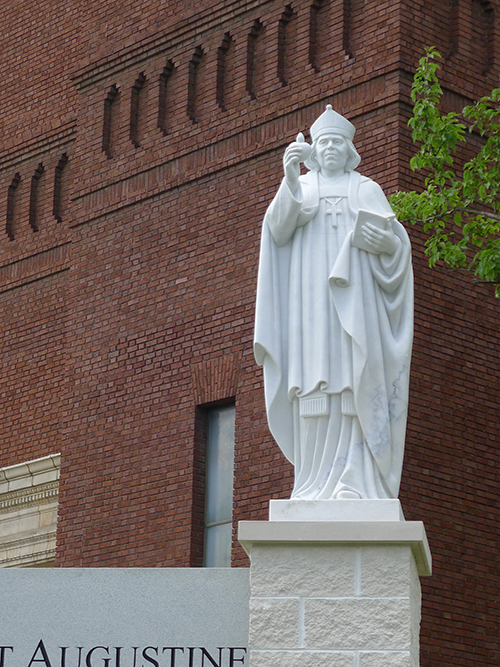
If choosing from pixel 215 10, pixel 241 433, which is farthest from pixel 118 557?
pixel 215 10

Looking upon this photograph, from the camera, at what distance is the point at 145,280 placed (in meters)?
17.6

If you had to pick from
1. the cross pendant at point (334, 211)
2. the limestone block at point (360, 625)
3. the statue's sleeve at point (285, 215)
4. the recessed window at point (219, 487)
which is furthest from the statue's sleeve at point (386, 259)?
the recessed window at point (219, 487)

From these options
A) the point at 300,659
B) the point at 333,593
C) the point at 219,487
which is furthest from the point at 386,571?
the point at 219,487

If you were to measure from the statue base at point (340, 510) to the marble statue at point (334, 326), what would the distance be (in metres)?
0.10

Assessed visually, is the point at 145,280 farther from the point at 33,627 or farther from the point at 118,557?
the point at 33,627

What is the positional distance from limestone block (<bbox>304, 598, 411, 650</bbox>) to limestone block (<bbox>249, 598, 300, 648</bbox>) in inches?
3.2

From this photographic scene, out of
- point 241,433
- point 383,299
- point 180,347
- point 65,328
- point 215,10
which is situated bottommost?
point 383,299

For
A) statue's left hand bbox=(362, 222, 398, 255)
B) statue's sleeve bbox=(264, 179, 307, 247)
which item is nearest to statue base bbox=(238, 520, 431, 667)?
statue's left hand bbox=(362, 222, 398, 255)

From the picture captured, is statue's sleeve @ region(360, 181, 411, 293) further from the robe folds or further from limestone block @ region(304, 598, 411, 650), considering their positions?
limestone block @ region(304, 598, 411, 650)

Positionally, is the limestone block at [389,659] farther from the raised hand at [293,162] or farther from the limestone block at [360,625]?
the raised hand at [293,162]

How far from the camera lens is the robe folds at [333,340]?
8.59 m

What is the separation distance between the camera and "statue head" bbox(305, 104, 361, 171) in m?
9.30

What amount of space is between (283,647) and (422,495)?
6.79 meters

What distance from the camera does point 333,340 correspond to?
28.8 feet
